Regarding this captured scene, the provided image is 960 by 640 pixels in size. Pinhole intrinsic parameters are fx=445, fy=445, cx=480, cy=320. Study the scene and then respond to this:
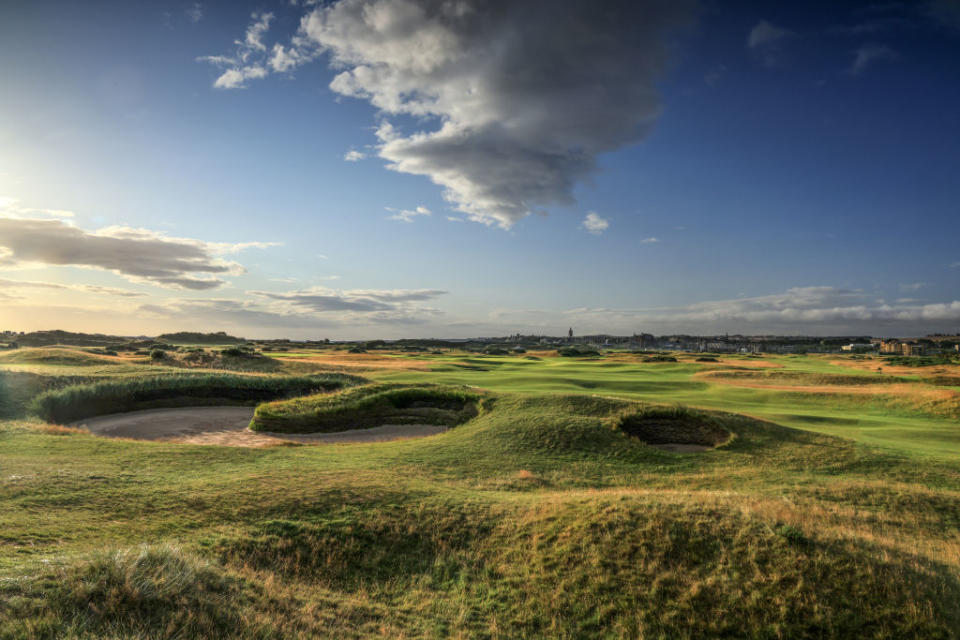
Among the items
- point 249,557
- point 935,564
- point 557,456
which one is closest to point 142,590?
point 249,557

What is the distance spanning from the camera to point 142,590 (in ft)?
18.9

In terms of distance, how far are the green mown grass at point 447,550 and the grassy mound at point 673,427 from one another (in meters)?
4.62

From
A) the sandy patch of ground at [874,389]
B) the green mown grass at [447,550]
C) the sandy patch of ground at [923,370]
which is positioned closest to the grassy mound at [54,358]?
the green mown grass at [447,550]

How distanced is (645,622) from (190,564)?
7235 millimetres

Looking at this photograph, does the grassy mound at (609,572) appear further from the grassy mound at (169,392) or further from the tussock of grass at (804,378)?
the tussock of grass at (804,378)

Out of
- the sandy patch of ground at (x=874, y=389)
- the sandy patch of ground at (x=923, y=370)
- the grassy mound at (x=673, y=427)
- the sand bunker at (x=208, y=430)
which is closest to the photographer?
the grassy mound at (x=673, y=427)

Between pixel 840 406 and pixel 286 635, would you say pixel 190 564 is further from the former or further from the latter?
pixel 840 406

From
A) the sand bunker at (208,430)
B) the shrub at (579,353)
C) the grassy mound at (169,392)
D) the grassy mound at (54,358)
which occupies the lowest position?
the sand bunker at (208,430)

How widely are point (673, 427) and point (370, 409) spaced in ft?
54.9

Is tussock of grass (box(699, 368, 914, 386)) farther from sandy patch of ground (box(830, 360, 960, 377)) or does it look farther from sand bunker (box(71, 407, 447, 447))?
sand bunker (box(71, 407, 447, 447))

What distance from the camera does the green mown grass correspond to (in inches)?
247

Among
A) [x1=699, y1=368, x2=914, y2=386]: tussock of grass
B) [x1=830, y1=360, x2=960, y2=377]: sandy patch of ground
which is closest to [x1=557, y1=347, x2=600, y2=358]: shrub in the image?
[x1=699, y1=368, x2=914, y2=386]: tussock of grass

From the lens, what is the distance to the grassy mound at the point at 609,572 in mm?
7176

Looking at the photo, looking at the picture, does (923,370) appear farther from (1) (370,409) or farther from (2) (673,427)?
(1) (370,409)
